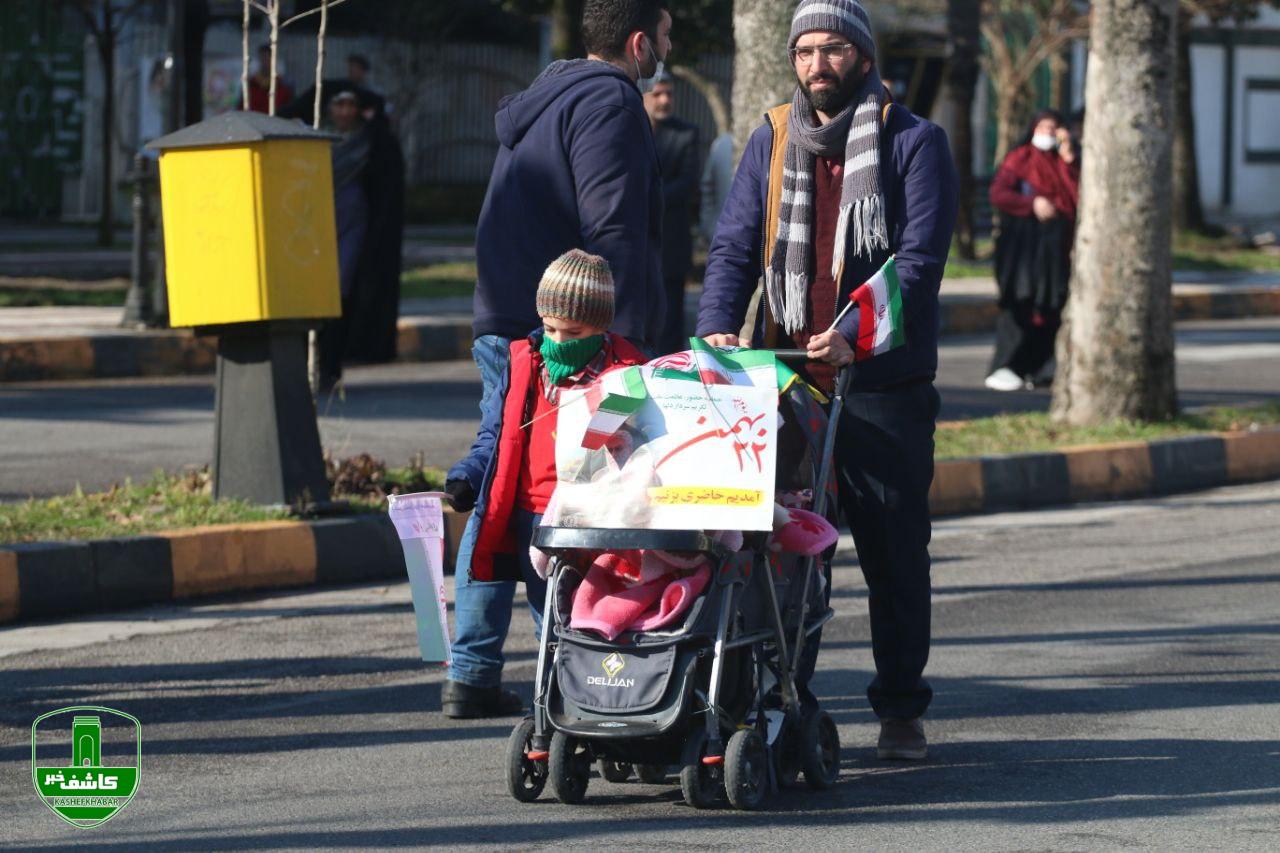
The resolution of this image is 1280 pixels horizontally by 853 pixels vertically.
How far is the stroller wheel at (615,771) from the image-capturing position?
16.1 ft

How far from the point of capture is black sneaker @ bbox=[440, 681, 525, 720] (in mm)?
5746

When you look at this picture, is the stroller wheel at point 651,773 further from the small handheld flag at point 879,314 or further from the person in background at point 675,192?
the person in background at point 675,192

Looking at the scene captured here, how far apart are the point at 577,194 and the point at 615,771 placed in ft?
4.91

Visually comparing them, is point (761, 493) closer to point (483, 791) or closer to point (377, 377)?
point (483, 791)

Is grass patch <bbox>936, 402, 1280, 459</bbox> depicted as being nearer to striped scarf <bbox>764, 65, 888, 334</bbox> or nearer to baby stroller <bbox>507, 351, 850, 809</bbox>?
striped scarf <bbox>764, 65, 888, 334</bbox>

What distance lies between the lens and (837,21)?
5.01m

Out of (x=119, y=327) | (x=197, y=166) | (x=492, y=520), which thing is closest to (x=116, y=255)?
(x=119, y=327)

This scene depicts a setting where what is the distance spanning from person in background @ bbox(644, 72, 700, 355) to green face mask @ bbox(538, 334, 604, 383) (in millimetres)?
5952

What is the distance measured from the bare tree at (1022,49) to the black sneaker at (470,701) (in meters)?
25.8

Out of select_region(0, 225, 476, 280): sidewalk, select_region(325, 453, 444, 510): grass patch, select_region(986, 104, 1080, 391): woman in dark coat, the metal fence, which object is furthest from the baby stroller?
the metal fence

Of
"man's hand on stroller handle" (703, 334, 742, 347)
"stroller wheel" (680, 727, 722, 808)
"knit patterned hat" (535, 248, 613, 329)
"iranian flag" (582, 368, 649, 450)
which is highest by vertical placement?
"knit patterned hat" (535, 248, 613, 329)

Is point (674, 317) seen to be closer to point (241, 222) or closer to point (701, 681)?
point (241, 222)

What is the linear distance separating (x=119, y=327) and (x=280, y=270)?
6.92 meters

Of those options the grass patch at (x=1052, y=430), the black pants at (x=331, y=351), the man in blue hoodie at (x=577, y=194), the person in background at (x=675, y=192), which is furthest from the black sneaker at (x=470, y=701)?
the black pants at (x=331, y=351)
